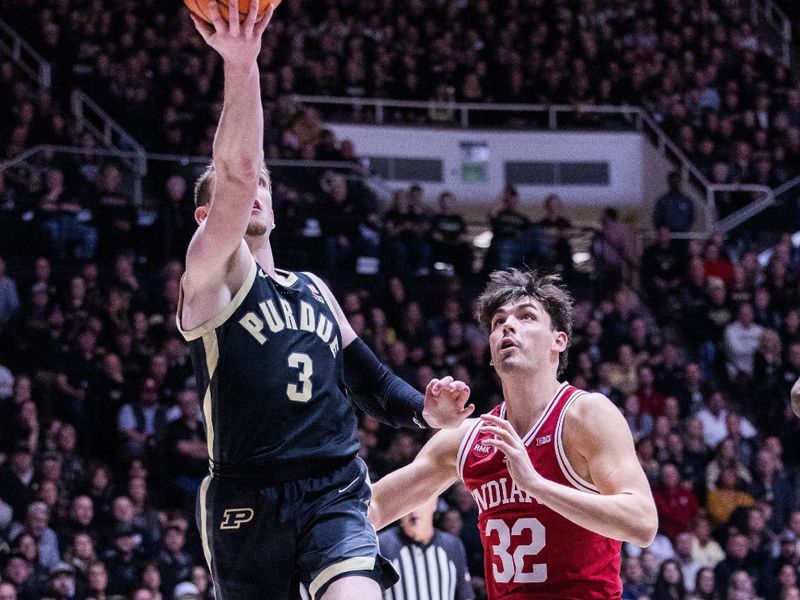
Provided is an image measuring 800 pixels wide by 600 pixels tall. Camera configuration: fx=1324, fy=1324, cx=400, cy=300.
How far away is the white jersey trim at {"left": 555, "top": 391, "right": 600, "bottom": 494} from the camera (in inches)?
209

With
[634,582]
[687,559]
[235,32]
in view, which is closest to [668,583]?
[634,582]

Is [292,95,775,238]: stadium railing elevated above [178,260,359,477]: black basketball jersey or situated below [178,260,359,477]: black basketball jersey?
above

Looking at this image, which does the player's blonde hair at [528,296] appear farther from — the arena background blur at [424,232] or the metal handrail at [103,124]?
the metal handrail at [103,124]

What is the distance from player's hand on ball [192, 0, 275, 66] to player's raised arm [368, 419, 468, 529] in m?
2.27

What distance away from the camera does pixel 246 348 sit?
4.59 metres

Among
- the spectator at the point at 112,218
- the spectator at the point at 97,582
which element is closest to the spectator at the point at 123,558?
the spectator at the point at 97,582

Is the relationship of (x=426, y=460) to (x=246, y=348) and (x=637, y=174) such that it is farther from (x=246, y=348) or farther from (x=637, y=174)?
(x=637, y=174)

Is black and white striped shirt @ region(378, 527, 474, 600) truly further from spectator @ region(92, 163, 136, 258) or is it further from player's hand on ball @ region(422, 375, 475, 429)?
spectator @ region(92, 163, 136, 258)

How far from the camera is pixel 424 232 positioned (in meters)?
16.1

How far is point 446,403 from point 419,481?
1028 mm

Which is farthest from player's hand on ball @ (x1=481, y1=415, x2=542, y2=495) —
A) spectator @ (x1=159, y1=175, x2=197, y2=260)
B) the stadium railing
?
the stadium railing

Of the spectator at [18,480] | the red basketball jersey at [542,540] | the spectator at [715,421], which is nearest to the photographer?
the red basketball jersey at [542,540]

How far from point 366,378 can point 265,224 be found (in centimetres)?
78

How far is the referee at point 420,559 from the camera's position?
9852 millimetres
